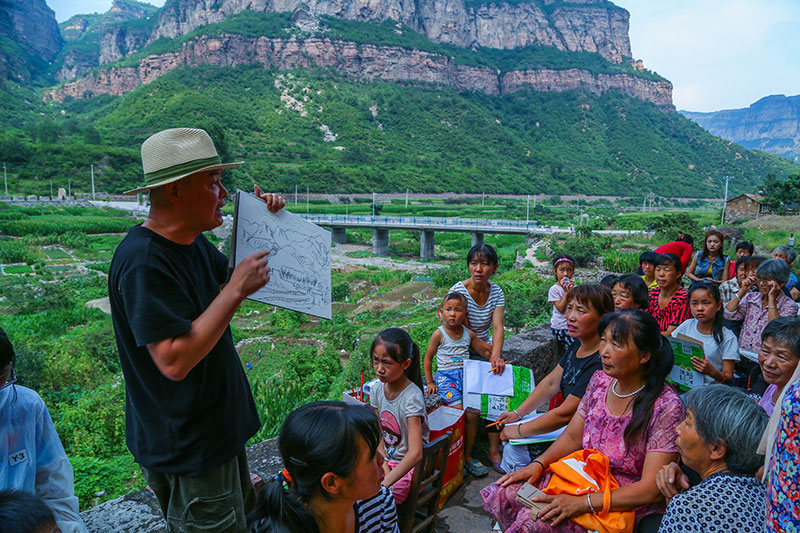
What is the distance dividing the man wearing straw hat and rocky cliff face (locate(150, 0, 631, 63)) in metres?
123

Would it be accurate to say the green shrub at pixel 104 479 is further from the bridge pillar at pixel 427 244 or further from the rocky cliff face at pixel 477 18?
the rocky cliff face at pixel 477 18

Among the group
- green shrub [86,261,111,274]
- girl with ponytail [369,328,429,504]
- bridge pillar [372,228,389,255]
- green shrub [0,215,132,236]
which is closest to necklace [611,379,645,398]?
girl with ponytail [369,328,429,504]

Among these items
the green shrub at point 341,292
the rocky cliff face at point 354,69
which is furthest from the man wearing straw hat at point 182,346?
the rocky cliff face at point 354,69

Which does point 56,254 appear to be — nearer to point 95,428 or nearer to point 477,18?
point 95,428

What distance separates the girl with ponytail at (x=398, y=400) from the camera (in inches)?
102

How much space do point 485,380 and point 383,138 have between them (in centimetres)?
8387

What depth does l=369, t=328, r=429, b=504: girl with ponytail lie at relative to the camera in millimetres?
2584

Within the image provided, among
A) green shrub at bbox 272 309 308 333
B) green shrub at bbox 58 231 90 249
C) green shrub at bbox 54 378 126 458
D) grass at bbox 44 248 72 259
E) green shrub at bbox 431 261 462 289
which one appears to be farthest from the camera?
green shrub at bbox 58 231 90 249

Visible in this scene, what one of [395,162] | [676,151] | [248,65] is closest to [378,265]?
[395,162]

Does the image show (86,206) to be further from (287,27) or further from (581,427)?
(287,27)

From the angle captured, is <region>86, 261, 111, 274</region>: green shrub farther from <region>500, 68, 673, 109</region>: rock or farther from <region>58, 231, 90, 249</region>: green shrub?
<region>500, 68, 673, 109</region>: rock

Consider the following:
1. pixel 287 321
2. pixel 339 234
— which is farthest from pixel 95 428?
pixel 339 234

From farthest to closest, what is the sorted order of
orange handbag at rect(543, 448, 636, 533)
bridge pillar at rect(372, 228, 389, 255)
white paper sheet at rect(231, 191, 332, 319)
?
bridge pillar at rect(372, 228, 389, 255)
orange handbag at rect(543, 448, 636, 533)
white paper sheet at rect(231, 191, 332, 319)

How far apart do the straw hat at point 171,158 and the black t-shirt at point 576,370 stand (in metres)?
2.28
